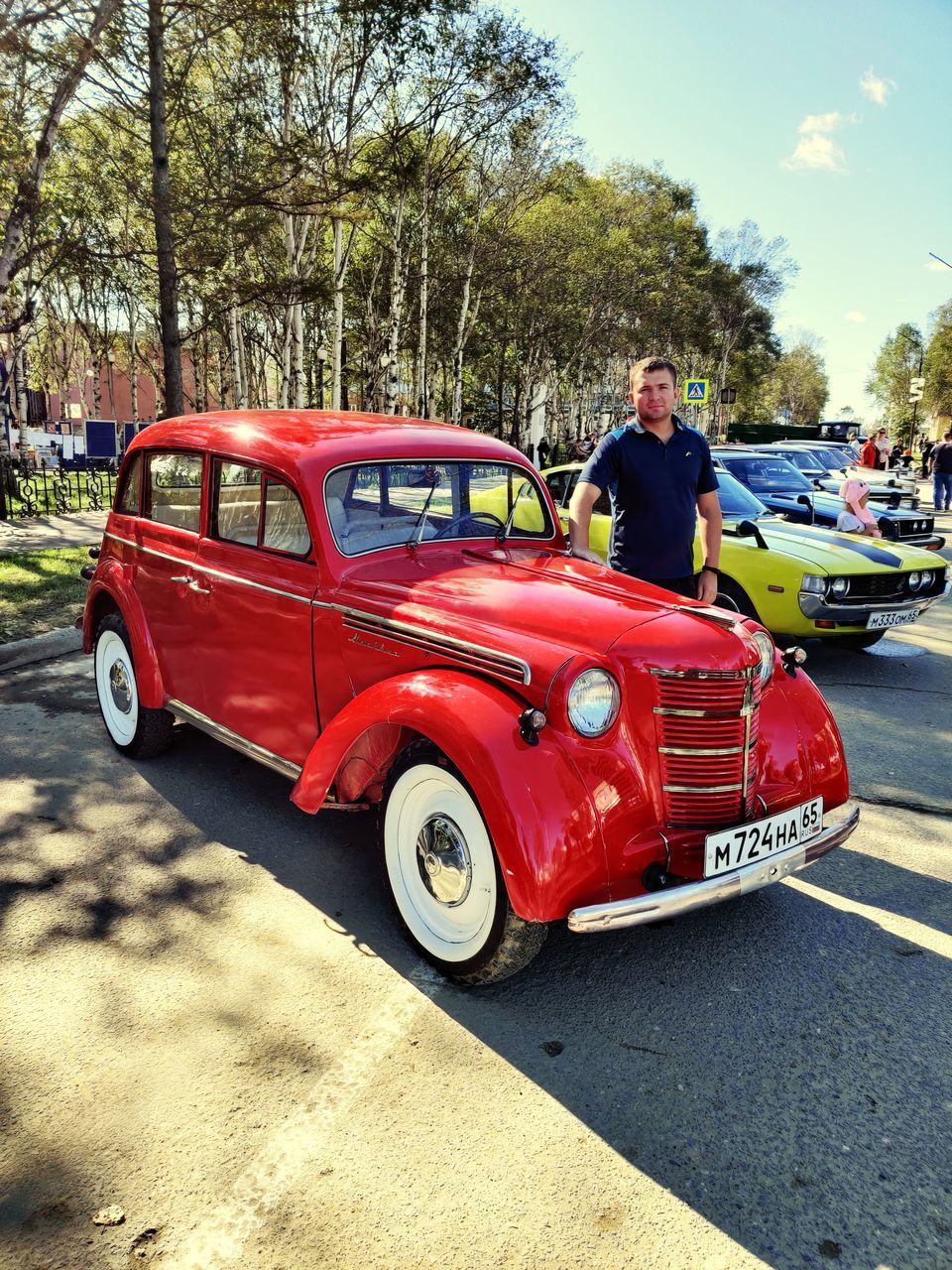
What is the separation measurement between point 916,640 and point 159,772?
694 cm

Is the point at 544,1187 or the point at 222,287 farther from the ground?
the point at 222,287

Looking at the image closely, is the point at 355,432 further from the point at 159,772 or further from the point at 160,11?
the point at 160,11

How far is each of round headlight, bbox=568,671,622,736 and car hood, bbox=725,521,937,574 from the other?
4.40 metres

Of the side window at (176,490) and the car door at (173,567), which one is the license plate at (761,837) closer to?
the car door at (173,567)

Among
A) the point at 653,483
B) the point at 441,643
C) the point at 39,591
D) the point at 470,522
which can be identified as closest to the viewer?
the point at 441,643

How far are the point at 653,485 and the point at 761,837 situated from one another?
6.36 feet

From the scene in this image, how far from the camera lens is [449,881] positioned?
2.84 m

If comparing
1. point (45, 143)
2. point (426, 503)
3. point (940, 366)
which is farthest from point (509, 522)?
point (940, 366)

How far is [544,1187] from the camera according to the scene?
81.2 inches

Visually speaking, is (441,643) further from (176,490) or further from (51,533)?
Result: (51,533)

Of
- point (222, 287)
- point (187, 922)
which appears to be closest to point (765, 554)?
point (187, 922)

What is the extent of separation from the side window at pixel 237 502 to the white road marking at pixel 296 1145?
2075mm

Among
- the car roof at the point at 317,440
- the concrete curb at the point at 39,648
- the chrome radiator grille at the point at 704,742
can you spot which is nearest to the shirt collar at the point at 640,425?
the car roof at the point at 317,440

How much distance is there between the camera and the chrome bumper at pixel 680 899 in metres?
2.40
